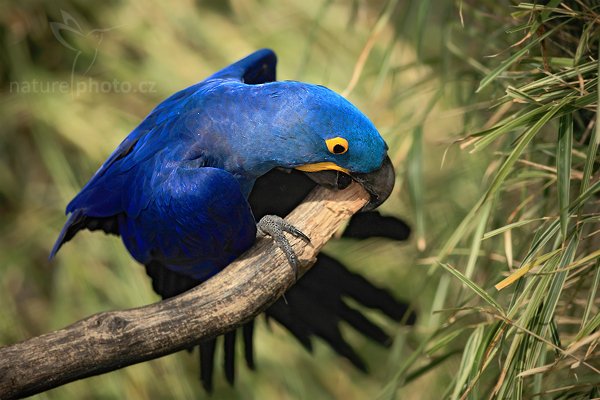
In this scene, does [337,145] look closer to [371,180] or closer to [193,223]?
[371,180]

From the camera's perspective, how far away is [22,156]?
2.54m

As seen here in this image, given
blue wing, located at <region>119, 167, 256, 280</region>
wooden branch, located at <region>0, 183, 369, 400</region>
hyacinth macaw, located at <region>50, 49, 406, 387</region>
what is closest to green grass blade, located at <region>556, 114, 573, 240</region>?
hyacinth macaw, located at <region>50, 49, 406, 387</region>

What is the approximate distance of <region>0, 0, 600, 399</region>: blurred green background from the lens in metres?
1.24

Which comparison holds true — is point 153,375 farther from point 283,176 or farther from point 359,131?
point 359,131

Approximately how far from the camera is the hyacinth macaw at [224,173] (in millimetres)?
1342

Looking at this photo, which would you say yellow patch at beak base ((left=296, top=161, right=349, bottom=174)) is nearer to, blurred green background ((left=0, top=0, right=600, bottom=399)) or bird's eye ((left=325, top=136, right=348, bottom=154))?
bird's eye ((left=325, top=136, right=348, bottom=154))

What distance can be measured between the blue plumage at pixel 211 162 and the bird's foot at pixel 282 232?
0.03 metres

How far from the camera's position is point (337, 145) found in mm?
1325

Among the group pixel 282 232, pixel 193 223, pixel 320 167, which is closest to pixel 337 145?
pixel 320 167

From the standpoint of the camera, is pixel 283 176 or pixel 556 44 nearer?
pixel 556 44

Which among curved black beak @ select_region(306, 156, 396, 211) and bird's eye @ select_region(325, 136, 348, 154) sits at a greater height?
bird's eye @ select_region(325, 136, 348, 154)

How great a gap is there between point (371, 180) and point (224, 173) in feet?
0.90

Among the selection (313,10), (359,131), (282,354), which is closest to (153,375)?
(282,354)

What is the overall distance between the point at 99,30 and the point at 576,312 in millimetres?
1883
